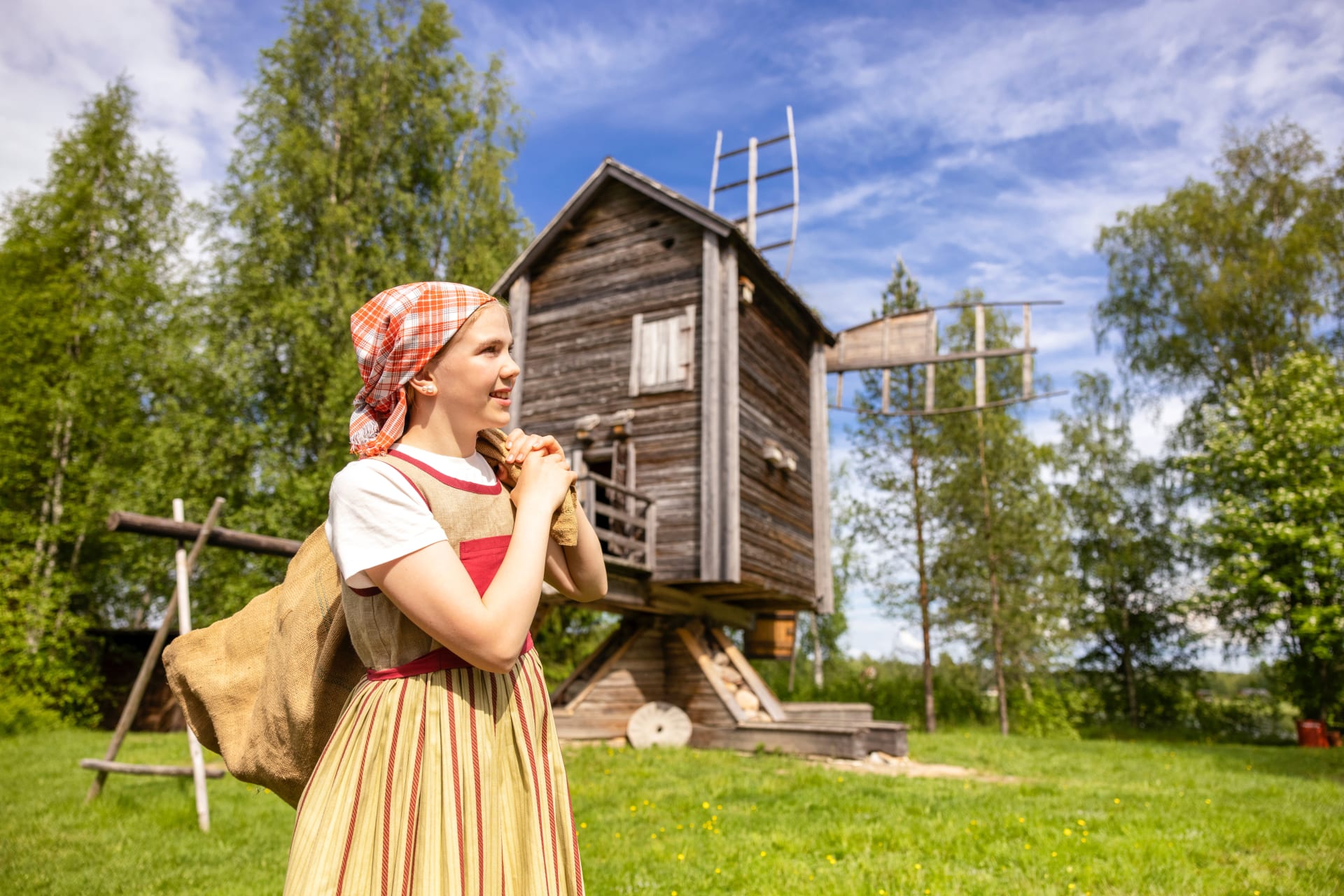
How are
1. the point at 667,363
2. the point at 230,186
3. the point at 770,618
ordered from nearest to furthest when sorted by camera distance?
the point at 667,363
the point at 770,618
the point at 230,186

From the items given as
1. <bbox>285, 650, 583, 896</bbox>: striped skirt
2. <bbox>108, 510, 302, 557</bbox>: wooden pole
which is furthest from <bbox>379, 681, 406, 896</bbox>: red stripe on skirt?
<bbox>108, 510, 302, 557</bbox>: wooden pole

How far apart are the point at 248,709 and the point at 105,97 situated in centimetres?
2462

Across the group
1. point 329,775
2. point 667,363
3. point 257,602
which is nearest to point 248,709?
point 257,602

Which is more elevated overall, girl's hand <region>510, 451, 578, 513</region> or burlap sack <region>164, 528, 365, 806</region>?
girl's hand <region>510, 451, 578, 513</region>

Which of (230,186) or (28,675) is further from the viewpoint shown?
(230,186)

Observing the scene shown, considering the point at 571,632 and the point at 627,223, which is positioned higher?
the point at 627,223

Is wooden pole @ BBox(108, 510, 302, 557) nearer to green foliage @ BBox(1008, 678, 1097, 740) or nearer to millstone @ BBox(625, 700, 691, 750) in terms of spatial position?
millstone @ BBox(625, 700, 691, 750)

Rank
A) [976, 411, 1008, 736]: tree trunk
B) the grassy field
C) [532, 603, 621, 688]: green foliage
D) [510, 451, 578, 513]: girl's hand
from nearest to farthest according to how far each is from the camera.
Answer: [510, 451, 578, 513]: girl's hand → the grassy field → [976, 411, 1008, 736]: tree trunk → [532, 603, 621, 688]: green foliage

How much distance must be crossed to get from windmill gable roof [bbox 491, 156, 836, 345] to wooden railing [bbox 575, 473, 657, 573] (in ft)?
12.7

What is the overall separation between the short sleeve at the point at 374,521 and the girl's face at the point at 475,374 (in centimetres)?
24

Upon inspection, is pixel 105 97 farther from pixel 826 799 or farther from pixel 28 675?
pixel 826 799

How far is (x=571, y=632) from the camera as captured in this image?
835 inches

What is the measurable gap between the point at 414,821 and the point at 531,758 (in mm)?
249

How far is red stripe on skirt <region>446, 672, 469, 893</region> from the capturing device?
157 centimetres
